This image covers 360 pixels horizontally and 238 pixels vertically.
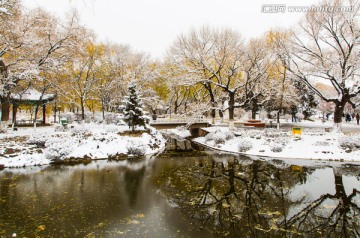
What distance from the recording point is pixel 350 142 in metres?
20.1

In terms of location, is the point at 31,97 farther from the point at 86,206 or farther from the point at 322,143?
the point at 322,143

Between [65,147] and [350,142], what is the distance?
21999 mm

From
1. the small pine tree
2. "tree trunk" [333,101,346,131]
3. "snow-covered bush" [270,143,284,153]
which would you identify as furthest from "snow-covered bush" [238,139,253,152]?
the small pine tree

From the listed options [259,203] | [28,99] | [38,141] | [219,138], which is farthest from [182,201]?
[28,99]

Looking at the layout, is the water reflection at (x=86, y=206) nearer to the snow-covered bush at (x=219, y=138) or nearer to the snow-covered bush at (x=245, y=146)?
the snow-covered bush at (x=245, y=146)

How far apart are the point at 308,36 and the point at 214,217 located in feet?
79.3

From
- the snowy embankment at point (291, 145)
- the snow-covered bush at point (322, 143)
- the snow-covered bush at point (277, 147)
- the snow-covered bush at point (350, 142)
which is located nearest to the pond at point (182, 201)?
the snowy embankment at point (291, 145)

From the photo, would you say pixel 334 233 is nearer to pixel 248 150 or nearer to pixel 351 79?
pixel 248 150

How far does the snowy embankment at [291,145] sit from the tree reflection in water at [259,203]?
13.9 ft

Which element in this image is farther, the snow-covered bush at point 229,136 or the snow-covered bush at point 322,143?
the snow-covered bush at point 229,136

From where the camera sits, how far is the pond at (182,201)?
8469 mm

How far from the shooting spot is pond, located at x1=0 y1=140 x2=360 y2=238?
8469 mm

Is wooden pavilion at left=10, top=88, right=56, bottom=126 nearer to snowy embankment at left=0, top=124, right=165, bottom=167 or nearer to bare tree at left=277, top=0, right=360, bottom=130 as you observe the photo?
snowy embankment at left=0, top=124, right=165, bottom=167

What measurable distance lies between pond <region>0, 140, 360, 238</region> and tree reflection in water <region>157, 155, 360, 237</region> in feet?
0.11
